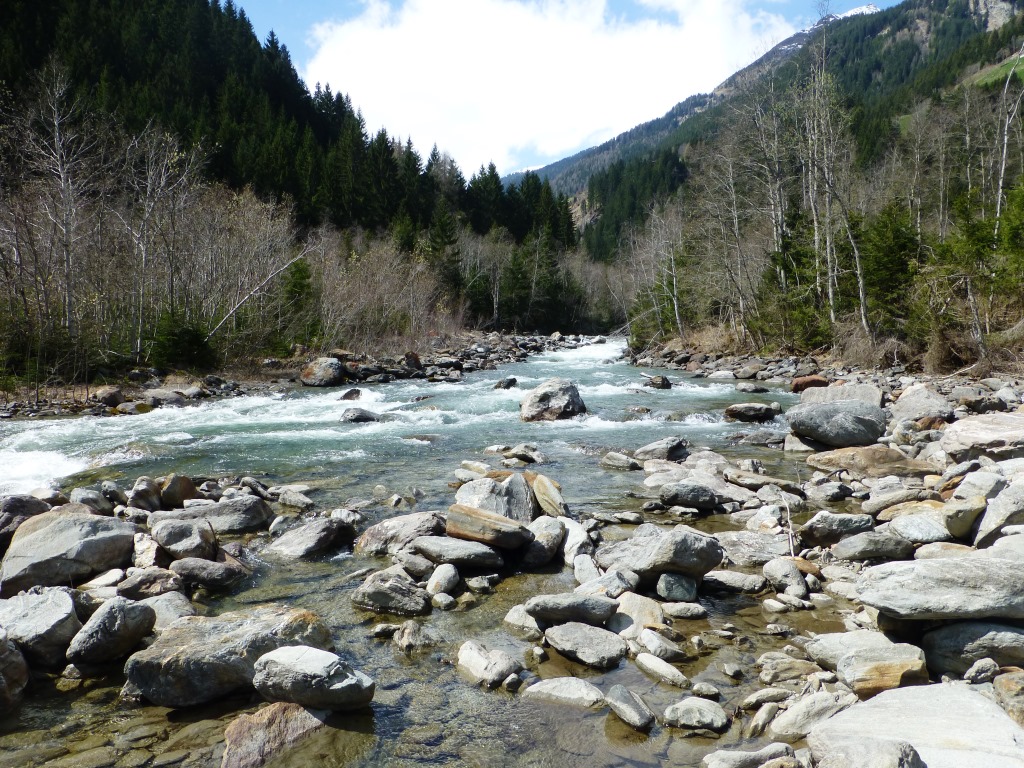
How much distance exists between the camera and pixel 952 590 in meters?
4.12

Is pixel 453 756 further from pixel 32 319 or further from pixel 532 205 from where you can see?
pixel 532 205

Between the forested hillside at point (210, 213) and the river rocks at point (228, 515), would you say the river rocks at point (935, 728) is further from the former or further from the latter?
the forested hillside at point (210, 213)

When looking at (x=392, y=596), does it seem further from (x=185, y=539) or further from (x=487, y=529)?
(x=185, y=539)

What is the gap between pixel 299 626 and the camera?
4395 millimetres

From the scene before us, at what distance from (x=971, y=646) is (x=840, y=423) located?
310 inches

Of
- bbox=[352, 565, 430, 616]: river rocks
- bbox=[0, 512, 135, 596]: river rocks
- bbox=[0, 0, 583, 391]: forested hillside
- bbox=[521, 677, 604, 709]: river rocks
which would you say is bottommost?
bbox=[521, 677, 604, 709]: river rocks

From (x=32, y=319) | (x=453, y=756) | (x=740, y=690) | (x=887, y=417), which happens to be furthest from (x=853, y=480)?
(x=32, y=319)

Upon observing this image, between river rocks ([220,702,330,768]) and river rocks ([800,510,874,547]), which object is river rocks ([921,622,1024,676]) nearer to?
river rocks ([800,510,874,547])

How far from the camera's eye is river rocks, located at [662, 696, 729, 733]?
371cm

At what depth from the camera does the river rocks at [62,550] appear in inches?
216

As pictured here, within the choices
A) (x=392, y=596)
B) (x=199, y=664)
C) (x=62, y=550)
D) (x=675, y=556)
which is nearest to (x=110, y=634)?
(x=199, y=664)

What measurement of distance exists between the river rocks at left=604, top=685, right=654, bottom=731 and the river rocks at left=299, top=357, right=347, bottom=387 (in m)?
20.8

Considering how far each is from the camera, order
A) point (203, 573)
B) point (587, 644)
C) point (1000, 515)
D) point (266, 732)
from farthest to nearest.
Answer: point (203, 573) → point (1000, 515) → point (587, 644) → point (266, 732)

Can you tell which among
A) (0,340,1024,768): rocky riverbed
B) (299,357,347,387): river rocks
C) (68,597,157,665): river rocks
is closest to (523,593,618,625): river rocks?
(0,340,1024,768): rocky riverbed
